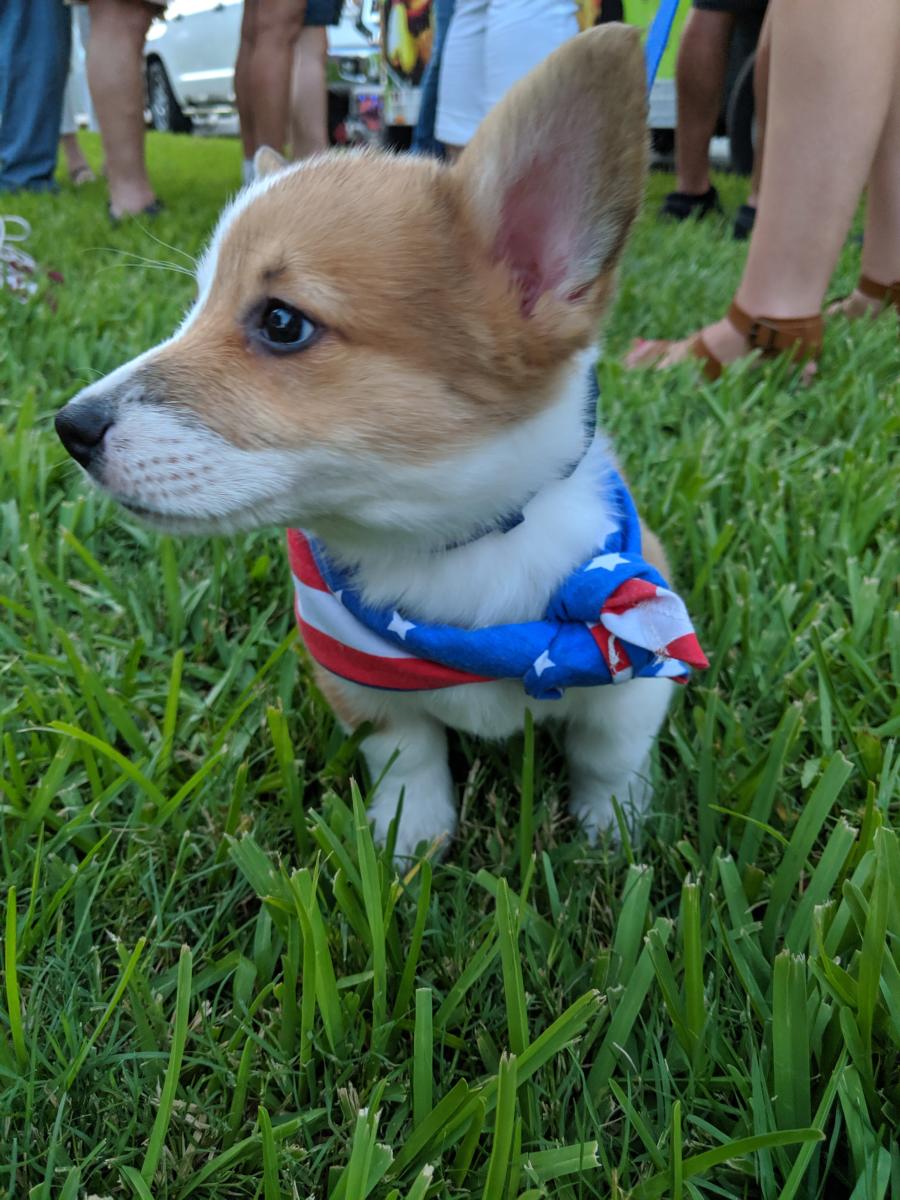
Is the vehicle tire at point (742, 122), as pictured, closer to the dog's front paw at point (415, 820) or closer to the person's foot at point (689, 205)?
the person's foot at point (689, 205)

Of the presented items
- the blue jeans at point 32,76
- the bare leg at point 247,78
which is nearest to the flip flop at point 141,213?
the bare leg at point 247,78

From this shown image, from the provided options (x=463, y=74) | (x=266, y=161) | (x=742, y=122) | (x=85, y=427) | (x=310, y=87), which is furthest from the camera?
(x=742, y=122)

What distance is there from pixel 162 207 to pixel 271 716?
5.23m

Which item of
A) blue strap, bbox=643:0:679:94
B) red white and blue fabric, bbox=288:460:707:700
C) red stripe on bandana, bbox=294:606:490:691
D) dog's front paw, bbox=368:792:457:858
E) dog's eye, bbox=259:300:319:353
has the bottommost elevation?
dog's front paw, bbox=368:792:457:858

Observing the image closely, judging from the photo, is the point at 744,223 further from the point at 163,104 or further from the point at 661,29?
the point at 163,104

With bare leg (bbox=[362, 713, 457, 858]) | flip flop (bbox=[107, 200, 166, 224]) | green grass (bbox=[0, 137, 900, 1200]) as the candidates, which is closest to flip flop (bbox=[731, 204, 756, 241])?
flip flop (bbox=[107, 200, 166, 224])

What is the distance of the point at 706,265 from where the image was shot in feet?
16.0

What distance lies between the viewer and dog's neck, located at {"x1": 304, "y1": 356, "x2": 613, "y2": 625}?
54.2 inches

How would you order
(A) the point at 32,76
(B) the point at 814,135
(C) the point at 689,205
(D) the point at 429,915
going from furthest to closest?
(C) the point at 689,205, (A) the point at 32,76, (B) the point at 814,135, (D) the point at 429,915

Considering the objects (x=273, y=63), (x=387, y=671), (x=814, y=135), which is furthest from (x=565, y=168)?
(x=273, y=63)

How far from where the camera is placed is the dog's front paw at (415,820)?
1625 millimetres

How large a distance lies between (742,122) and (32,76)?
5.95 metres

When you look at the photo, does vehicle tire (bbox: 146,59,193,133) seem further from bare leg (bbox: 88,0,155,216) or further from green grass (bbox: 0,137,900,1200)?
green grass (bbox: 0,137,900,1200)

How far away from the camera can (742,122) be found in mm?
8641
